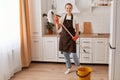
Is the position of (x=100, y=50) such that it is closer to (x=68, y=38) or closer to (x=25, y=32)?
(x=68, y=38)

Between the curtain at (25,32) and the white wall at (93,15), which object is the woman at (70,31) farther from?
the white wall at (93,15)

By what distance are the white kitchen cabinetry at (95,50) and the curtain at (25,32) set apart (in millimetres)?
1212

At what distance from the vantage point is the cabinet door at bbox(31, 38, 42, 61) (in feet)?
15.9

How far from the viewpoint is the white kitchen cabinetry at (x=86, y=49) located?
4.63 m

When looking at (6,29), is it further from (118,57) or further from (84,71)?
(118,57)

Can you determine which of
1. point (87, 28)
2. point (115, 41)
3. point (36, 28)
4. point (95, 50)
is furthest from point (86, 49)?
point (115, 41)

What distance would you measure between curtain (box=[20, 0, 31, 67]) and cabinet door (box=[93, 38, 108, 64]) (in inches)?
59.3

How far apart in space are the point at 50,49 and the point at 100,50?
3.76 feet

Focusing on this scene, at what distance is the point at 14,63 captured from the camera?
4.20 m

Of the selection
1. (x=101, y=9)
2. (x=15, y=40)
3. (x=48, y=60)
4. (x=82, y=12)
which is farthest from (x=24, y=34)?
(x=101, y=9)

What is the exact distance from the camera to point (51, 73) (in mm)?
4273

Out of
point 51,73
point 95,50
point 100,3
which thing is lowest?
point 51,73

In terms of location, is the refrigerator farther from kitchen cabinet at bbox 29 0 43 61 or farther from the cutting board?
kitchen cabinet at bbox 29 0 43 61

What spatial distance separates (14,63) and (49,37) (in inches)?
40.9
